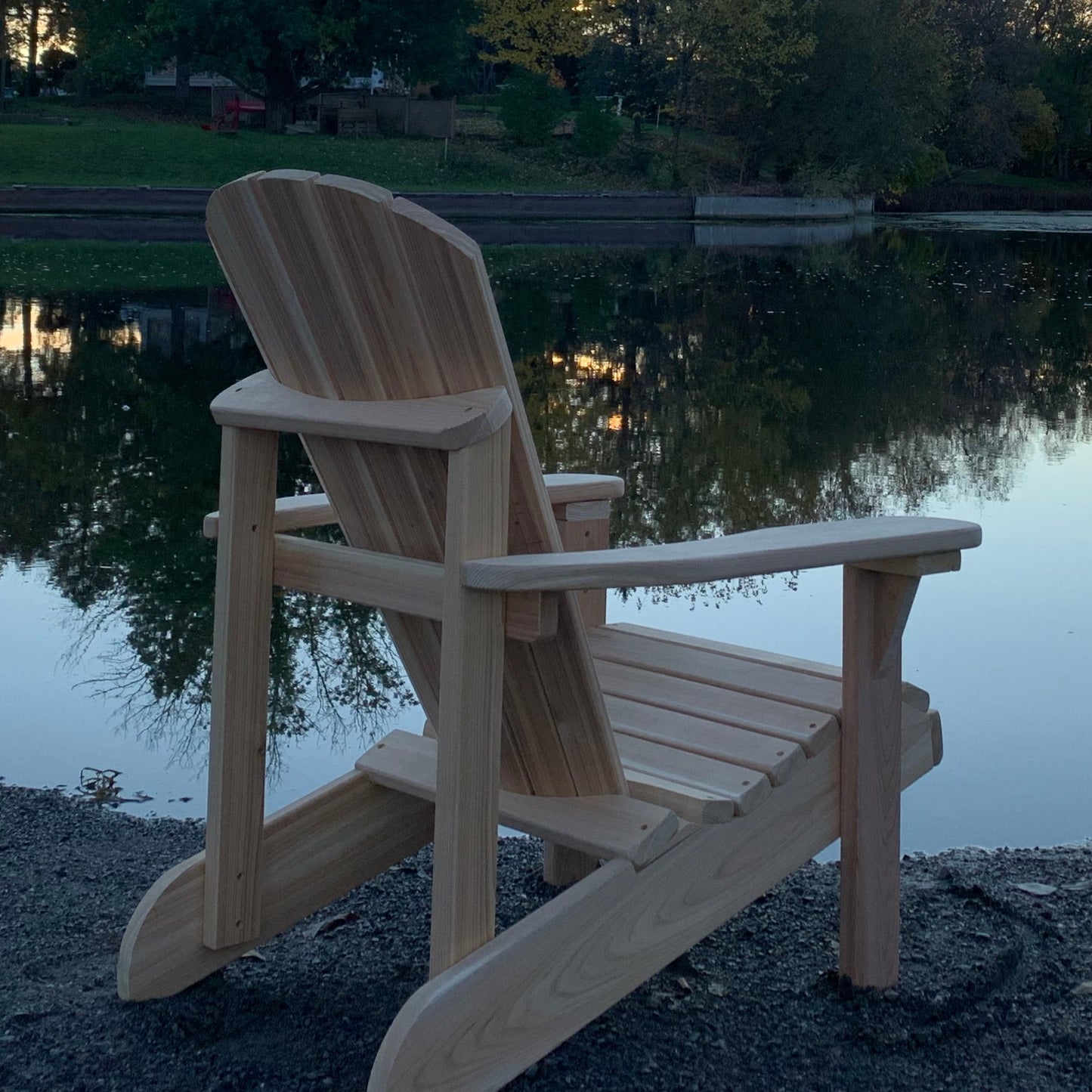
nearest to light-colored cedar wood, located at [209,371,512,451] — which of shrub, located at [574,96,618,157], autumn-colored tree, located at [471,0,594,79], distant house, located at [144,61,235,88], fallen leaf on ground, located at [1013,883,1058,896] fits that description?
fallen leaf on ground, located at [1013,883,1058,896]

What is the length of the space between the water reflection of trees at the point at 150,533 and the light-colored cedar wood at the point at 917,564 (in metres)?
2.07

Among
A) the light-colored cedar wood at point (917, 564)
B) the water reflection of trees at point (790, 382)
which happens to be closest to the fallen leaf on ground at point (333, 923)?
the light-colored cedar wood at point (917, 564)

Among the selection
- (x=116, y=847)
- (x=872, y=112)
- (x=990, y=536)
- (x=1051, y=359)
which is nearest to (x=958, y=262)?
(x=1051, y=359)

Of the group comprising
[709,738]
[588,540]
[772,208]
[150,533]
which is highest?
[772,208]

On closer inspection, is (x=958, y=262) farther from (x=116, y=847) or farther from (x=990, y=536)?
(x=116, y=847)

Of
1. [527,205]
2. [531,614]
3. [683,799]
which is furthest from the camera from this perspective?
[527,205]

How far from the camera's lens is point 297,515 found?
8.23 ft

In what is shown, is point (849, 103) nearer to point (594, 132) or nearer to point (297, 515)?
point (594, 132)

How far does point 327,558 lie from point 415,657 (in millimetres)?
234

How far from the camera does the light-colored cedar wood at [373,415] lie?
193 centimetres

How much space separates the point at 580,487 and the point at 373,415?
3.20ft

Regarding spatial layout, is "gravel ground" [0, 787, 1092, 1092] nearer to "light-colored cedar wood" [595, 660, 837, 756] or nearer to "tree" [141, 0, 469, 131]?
"light-colored cedar wood" [595, 660, 837, 756]

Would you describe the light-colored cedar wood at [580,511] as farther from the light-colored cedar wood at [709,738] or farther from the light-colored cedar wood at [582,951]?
the light-colored cedar wood at [582,951]

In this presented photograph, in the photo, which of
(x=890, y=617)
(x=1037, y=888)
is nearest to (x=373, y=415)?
(x=890, y=617)
